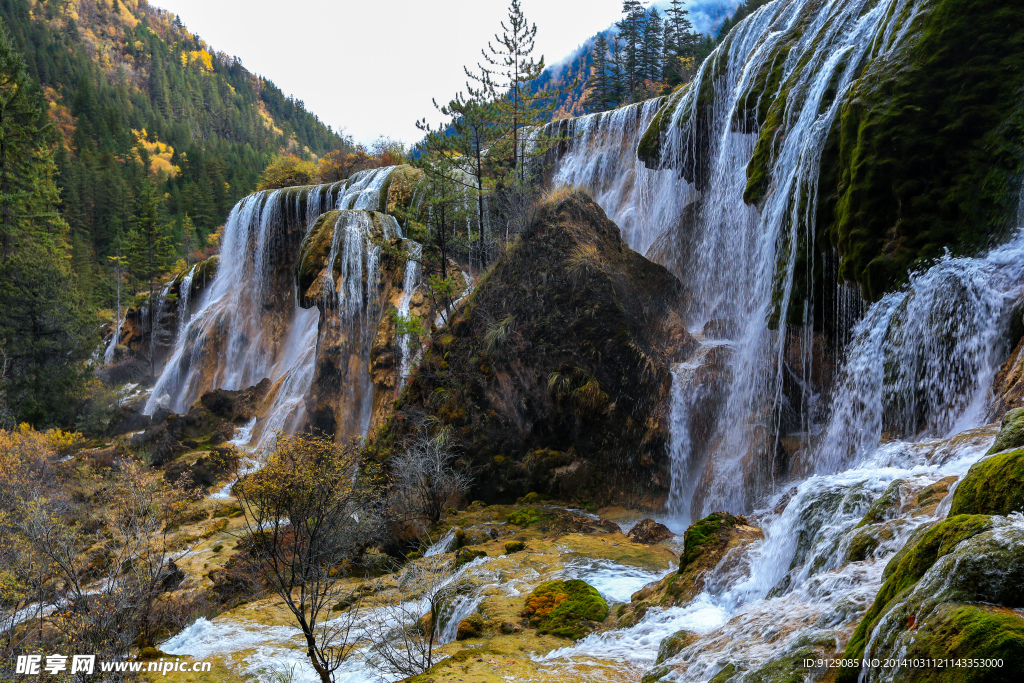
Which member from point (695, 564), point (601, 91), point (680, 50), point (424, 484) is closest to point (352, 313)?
point (424, 484)

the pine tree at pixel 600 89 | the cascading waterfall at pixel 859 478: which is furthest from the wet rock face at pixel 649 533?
the pine tree at pixel 600 89

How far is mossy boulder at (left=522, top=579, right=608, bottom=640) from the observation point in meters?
8.59

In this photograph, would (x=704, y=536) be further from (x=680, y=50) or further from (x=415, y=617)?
(x=680, y=50)

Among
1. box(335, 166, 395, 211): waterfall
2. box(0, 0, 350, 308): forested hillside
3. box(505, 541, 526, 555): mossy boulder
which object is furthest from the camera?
box(0, 0, 350, 308): forested hillside

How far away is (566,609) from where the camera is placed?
353 inches

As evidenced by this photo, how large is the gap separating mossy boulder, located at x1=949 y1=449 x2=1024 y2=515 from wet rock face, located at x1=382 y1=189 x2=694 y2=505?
475 inches

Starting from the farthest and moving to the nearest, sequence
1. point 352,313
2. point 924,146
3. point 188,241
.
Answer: point 188,241, point 352,313, point 924,146

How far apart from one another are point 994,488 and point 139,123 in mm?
126186

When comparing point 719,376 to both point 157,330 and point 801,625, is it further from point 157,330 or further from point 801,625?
point 157,330

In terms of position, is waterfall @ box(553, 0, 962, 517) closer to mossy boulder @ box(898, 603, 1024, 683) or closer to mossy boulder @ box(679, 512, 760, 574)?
mossy boulder @ box(679, 512, 760, 574)

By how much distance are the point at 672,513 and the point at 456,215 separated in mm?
14636

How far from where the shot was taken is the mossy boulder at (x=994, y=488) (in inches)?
152

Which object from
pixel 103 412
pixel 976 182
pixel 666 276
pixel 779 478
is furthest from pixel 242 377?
pixel 976 182

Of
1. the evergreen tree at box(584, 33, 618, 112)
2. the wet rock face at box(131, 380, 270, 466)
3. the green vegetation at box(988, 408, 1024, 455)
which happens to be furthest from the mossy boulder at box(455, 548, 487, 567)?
the evergreen tree at box(584, 33, 618, 112)
